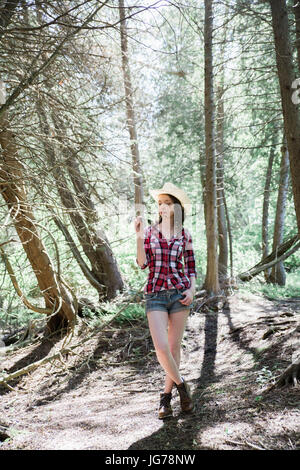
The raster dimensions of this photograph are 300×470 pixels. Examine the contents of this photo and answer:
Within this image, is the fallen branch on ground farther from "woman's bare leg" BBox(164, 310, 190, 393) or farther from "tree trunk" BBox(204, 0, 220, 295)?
"woman's bare leg" BBox(164, 310, 190, 393)

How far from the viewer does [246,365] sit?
512 cm

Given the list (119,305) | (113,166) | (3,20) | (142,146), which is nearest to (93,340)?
(119,305)

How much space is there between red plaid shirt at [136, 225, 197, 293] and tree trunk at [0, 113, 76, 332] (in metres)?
2.12

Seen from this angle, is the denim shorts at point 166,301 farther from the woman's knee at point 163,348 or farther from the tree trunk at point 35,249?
the tree trunk at point 35,249

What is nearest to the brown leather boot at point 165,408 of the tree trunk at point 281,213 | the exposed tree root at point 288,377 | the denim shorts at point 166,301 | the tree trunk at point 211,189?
the denim shorts at point 166,301

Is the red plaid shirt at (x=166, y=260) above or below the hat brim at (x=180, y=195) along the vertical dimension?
below

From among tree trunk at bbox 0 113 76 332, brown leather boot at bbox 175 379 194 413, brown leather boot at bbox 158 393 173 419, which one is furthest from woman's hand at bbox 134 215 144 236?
tree trunk at bbox 0 113 76 332

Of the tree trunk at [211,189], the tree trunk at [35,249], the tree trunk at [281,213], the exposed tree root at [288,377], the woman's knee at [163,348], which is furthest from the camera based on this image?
the tree trunk at [281,213]

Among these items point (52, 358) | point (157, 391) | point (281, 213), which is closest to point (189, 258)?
point (157, 391)

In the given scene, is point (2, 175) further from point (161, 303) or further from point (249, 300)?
point (249, 300)

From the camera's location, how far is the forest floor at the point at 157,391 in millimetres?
3293

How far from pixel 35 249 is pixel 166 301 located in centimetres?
369

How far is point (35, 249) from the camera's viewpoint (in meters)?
6.73
